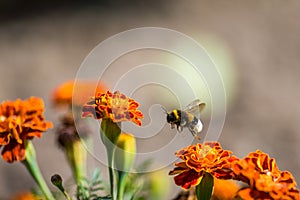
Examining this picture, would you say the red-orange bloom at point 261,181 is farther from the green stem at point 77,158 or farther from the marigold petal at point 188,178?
the green stem at point 77,158

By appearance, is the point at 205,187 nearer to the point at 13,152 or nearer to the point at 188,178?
the point at 188,178

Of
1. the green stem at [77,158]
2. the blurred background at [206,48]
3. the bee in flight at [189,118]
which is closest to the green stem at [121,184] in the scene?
the bee in flight at [189,118]

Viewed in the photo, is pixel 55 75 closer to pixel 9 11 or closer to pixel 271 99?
pixel 9 11

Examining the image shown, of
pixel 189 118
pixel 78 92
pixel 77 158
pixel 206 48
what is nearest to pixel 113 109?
pixel 189 118

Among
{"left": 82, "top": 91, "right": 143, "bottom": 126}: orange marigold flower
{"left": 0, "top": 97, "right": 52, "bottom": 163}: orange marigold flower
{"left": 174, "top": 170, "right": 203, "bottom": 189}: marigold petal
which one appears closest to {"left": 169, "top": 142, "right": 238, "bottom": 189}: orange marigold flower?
{"left": 174, "top": 170, "right": 203, "bottom": 189}: marigold petal

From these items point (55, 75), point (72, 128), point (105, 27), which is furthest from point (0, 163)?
point (72, 128)

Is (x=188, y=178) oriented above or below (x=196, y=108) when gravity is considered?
below
